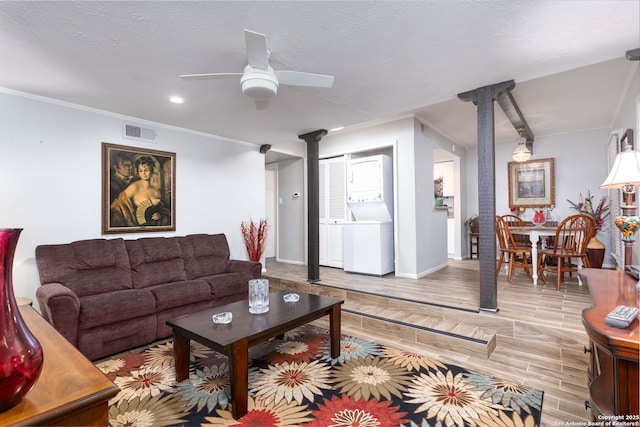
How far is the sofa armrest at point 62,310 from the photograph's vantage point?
7.80 ft

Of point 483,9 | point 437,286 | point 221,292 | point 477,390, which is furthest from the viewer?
point 437,286

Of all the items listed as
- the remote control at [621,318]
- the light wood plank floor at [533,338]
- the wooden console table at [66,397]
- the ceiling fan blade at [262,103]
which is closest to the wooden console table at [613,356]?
the remote control at [621,318]

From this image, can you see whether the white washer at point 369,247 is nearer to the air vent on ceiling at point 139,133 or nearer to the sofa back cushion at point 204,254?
the sofa back cushion at point 204,254

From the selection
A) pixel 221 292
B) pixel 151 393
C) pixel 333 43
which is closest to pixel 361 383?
pixel 151 393

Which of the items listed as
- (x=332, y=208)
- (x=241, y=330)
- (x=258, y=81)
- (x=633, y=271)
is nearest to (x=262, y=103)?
(x=258, y=81)

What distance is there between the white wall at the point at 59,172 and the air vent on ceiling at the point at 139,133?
6cm

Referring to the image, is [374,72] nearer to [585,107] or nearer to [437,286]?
[437,286]

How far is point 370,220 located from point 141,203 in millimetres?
3179

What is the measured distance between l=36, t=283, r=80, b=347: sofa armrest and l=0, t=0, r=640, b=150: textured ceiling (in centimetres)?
179

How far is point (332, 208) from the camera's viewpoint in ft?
18.1

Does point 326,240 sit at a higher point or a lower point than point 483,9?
lower

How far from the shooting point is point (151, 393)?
2127mm

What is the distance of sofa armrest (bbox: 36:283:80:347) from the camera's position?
2379 millimetres

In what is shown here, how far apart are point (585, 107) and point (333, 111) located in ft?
11.5
